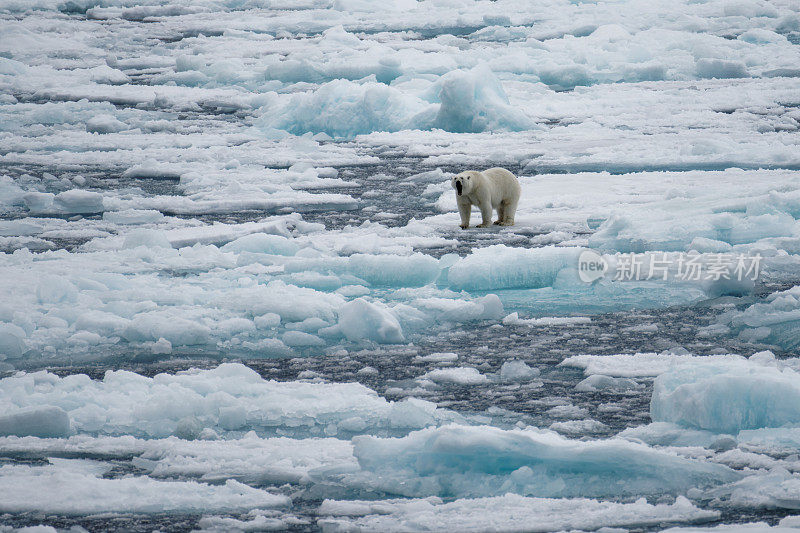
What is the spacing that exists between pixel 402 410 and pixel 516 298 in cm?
203

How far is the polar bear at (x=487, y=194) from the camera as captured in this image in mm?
7129

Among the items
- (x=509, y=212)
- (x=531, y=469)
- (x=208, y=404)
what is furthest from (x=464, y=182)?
(x=531, y=469)

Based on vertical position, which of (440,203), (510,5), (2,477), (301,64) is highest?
(510,5)

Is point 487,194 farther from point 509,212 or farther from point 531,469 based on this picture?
point 531,469

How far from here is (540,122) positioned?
12.2 metres

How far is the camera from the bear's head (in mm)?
7027

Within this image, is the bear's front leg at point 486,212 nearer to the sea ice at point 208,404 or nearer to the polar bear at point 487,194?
the polar bear at point 487,194

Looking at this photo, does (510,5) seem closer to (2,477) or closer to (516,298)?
(516,298)

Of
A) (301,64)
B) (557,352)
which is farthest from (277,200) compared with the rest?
(301,64)

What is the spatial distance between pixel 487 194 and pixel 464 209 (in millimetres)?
191

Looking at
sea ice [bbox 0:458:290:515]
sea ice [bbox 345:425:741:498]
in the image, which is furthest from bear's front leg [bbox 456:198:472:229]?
sea ice [bbox 0:458:290:515]

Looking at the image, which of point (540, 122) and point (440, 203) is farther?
A: point (540, 122)

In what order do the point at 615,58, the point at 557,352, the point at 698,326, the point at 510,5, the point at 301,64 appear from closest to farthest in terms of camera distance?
the point at 557,352 → the point at 698,326 → the point at 301,64 → the point at 615,58 → the point at 510,5

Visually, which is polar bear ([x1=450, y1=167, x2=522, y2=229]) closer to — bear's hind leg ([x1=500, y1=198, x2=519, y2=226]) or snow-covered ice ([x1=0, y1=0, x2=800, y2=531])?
bear's hind leg ([x1=500, y1=198, x2=519, y2=226])
